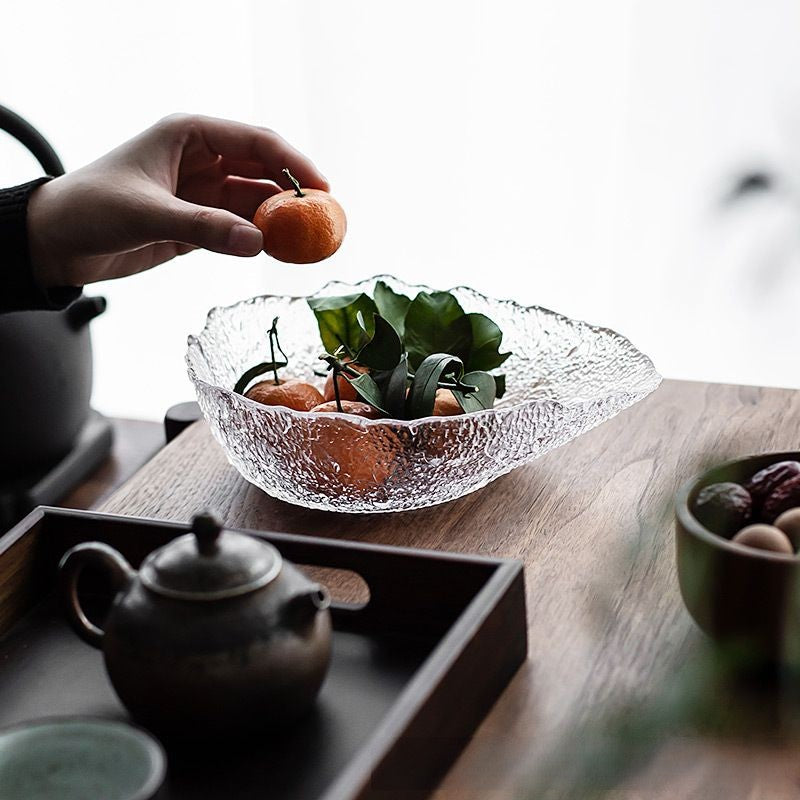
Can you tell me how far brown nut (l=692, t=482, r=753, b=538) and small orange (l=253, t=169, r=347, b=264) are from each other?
43cm

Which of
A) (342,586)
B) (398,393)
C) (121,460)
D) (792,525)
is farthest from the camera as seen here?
(121,460)

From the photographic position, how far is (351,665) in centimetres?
69

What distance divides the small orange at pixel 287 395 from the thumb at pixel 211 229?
0.38 feet

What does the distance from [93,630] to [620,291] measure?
5.94 ft

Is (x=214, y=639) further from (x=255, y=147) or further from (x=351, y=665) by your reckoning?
(x=255, y=147)

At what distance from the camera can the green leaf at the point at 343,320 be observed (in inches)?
39.6

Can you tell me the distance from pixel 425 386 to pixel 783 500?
33 cm

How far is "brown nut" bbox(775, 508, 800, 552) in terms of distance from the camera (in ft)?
2.05

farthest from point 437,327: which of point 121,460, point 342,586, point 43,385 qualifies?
point 121,460

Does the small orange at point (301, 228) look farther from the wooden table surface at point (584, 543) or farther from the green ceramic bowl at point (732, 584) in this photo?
the green ceramic bowl at point (732, 584)

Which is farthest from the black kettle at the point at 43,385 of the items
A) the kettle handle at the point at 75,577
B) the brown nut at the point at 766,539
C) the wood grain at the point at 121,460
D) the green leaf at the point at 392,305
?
the brown nut at the point at 766,539

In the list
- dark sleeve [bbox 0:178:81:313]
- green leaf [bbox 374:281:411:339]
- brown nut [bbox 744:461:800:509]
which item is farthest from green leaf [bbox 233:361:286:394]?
brown nut [bbox 744:461:800:509]

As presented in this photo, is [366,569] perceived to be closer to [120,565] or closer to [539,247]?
[120,565]

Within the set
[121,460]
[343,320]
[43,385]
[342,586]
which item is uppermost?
[343,320]
